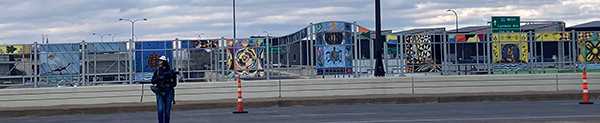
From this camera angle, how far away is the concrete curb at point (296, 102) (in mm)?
17766

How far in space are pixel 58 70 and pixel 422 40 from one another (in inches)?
594

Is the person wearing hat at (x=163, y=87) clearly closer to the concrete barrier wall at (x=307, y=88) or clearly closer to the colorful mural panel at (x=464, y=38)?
the concrete barrier wall at (x=307, y=88)

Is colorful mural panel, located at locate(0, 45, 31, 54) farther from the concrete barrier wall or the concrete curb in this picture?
the concrete curb

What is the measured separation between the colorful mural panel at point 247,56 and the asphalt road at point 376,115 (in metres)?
9.01

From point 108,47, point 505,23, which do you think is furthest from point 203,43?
point 505,23

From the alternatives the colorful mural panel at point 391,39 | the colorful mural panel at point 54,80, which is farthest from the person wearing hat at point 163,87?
the colorful mural panel at point 391,39

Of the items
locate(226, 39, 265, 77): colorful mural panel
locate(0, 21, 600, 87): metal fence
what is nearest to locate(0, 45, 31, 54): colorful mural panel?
locate(0, 21, 600, 87): metal fence

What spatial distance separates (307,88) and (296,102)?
1371 mm

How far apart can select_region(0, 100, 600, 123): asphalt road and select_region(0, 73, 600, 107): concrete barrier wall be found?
1760mm

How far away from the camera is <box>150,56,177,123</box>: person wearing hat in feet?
37.7

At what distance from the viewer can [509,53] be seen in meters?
29.9

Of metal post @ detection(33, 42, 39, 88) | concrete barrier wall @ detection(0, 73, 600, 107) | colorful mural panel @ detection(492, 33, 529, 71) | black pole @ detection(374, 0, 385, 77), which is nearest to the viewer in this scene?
concrete barrier wall @ detection(0, 73, 600, 107)

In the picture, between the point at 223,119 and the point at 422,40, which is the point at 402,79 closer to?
the point at 223,119

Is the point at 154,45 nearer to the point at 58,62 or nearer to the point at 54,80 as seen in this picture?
the point at 58,62
